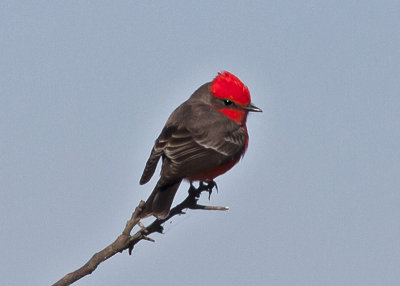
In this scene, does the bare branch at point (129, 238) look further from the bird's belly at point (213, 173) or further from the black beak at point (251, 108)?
the black beak at point (251, 108)

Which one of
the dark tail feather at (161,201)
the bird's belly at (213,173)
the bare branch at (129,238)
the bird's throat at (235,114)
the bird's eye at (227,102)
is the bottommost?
the bare branch at (129,238)

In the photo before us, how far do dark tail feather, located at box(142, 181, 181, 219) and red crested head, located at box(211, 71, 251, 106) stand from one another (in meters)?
1.63

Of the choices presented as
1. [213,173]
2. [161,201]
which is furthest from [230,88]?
[161,201]

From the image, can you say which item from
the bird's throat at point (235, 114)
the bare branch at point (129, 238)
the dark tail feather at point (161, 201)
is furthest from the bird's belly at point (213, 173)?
the bare branch at point (129, 238)

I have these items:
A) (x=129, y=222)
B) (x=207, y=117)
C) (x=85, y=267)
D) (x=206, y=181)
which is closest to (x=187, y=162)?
(x=206, y=181)

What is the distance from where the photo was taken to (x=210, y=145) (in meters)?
7.71

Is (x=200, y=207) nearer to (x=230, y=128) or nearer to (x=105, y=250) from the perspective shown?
(x=105, y=250)

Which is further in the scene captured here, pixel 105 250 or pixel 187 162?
pixel 187 162

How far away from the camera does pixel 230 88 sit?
8.22 metres

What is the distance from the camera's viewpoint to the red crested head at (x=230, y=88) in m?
8.12

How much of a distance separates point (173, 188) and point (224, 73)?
1.87 meters

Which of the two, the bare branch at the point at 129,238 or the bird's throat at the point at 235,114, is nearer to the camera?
the bare branch at the point at 129,238

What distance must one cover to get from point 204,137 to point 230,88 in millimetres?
789

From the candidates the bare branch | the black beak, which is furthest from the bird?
the bare branch
